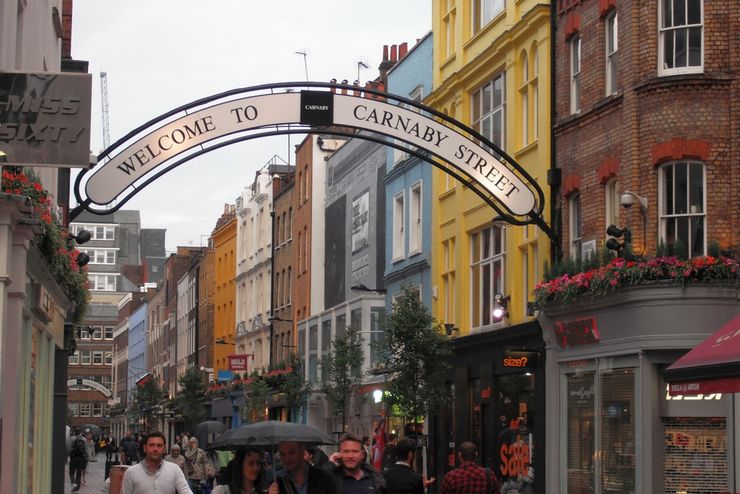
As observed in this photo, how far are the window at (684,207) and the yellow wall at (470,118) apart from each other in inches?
212

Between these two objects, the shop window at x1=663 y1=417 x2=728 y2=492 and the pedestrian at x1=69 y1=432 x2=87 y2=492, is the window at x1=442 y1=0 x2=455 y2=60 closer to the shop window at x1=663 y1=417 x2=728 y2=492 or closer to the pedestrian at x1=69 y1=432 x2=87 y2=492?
the shop window at x1=663 y1=417 x2=728 y2=492

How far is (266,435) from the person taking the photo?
513 inches

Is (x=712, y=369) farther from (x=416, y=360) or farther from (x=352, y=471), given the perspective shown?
(x=416, y=360)

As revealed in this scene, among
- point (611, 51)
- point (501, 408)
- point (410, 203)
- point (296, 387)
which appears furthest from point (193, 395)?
point (611, 51)

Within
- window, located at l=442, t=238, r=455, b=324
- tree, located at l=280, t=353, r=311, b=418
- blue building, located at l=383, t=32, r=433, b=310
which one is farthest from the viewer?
tree, located at l=280, t=353, r=311, b=418

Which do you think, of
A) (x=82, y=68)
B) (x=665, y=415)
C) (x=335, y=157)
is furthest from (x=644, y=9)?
(x=335, y=157)

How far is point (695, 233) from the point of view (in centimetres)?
2494

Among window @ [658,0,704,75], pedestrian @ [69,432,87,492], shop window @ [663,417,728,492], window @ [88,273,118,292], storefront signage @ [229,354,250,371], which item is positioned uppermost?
window @ [88,273,118,292]

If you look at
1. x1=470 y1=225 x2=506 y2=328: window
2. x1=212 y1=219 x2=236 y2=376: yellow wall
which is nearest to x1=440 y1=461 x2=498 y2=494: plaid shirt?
x1=470 y1=225 x2=506 y2=328: window

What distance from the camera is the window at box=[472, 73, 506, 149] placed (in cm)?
3438

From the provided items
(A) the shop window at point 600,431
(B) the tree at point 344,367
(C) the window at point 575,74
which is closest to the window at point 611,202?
(C) the window at point 575,74

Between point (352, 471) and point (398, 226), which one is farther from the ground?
point (398, 226)

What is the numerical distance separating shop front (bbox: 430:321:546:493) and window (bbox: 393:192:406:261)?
6.41 m

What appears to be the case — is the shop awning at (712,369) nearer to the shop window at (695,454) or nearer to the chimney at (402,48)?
the shop window at (695,454)
